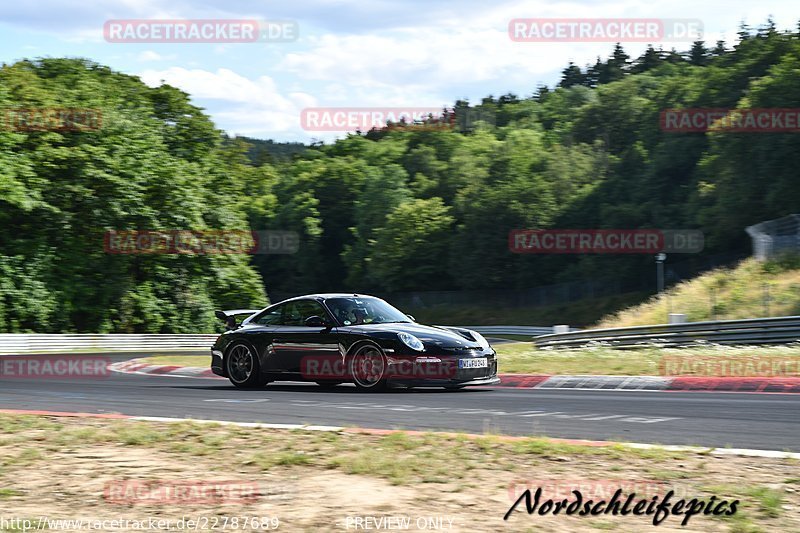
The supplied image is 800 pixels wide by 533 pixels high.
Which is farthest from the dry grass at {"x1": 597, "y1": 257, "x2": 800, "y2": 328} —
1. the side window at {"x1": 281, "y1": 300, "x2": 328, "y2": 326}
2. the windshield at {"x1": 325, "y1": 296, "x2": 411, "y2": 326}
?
the side window at {"x1": 281, "y1": 300, "x2": 328, "y2": 326}

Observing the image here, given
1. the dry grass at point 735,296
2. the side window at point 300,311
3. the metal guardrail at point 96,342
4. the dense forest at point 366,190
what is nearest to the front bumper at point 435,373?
the side window at point 300,311

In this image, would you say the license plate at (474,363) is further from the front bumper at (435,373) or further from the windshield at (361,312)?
the windshield at (361,312)

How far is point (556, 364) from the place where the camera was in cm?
1802

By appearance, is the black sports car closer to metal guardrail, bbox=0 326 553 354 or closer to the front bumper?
the front bumper

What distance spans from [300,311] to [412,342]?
7.08ft

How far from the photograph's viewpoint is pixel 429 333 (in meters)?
13.4

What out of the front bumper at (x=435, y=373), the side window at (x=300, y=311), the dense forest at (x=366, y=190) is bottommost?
the front bumper at (x=435, y=373)

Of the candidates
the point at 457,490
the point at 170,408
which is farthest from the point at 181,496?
the point at 170,408

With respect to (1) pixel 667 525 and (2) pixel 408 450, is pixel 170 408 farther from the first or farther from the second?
(1) pixel 667 525

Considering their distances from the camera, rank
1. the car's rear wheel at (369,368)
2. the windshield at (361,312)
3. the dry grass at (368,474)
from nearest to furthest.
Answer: the dry grass at (368,474)
the car's rear wheel at (369,368)
the windshield at (361,312)

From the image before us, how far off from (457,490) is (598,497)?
85 cm

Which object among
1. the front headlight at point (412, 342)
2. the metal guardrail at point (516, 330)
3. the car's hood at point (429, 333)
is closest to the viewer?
the front headlight at point (412, 342)

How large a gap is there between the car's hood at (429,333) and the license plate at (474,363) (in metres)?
0.18

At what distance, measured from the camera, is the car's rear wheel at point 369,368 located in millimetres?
13484
